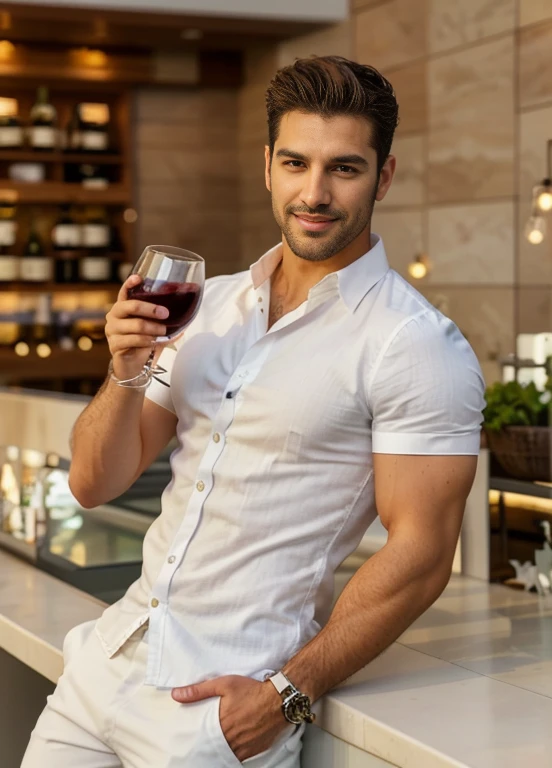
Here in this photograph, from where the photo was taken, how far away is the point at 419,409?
1.25 meters

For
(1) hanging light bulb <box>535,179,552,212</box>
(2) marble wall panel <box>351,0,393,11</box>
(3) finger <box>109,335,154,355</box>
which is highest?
(2) marble wall panel <box>351,0,393,11</box>

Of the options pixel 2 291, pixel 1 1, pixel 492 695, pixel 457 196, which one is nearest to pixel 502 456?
pixel 492 695

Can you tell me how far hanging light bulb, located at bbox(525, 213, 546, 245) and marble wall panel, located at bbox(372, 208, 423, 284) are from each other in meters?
0.67

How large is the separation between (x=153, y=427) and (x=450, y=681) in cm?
51

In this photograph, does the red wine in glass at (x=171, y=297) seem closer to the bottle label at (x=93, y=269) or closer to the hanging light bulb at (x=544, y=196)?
the hanging light bulb at (x=544, y=196)

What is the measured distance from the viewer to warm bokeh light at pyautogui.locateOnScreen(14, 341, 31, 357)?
209 inches

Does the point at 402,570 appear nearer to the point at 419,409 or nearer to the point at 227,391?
the point at 419,409

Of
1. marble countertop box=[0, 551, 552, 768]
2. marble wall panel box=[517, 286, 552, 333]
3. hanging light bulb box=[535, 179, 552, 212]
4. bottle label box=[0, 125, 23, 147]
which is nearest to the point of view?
marble countertop box=[0, 551, 552, 768]

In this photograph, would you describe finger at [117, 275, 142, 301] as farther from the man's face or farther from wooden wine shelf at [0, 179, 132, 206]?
wooden wine shelf at [0, 179, 132, 206]

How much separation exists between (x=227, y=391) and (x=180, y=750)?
1.40ft

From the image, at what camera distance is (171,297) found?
1.31 metres

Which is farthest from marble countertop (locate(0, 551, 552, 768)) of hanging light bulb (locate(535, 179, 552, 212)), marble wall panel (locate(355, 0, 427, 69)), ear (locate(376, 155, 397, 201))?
marble wall panel (locate(355, 0, 427, 69))

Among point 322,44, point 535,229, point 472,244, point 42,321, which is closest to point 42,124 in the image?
point 42,321

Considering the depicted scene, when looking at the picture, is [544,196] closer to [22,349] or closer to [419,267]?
[419,267]
